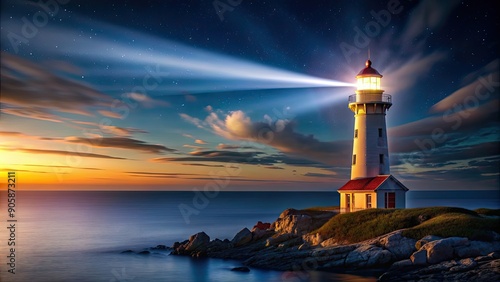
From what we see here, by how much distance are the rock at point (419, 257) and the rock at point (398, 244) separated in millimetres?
1316

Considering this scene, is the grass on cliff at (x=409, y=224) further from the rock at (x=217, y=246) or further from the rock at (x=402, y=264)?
the rock at (x=217, y=246)

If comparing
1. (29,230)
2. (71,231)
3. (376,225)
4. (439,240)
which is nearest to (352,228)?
(376,225)

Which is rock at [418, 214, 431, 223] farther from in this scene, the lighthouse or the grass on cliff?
the lighthouse

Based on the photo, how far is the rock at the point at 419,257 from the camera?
95.8 ft

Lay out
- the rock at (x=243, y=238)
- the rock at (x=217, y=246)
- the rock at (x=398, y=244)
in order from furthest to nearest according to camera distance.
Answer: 1. the rock at (x=243, y=238)
2. the rock at (x=217, y=246)
3. the rock at (x=398, y=244)

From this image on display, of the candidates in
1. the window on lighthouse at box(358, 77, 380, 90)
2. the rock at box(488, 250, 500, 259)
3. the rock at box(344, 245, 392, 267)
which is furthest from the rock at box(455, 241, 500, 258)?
the window on lighthouse at box(358, 77, 380, 90)

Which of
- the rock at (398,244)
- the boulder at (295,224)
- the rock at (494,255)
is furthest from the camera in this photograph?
the boulder at (295,224)

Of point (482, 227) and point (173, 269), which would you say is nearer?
point (482, 227)

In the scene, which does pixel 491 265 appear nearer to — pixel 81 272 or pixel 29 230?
pixel 81 272

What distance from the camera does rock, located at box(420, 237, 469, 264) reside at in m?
29.2

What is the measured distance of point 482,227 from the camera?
3225cm

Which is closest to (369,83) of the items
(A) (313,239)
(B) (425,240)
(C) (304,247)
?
(A) (313,239)

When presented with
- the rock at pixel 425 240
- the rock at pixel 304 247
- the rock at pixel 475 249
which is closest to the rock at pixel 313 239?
the rock at pixel 304 247

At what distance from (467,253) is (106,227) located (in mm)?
55991
